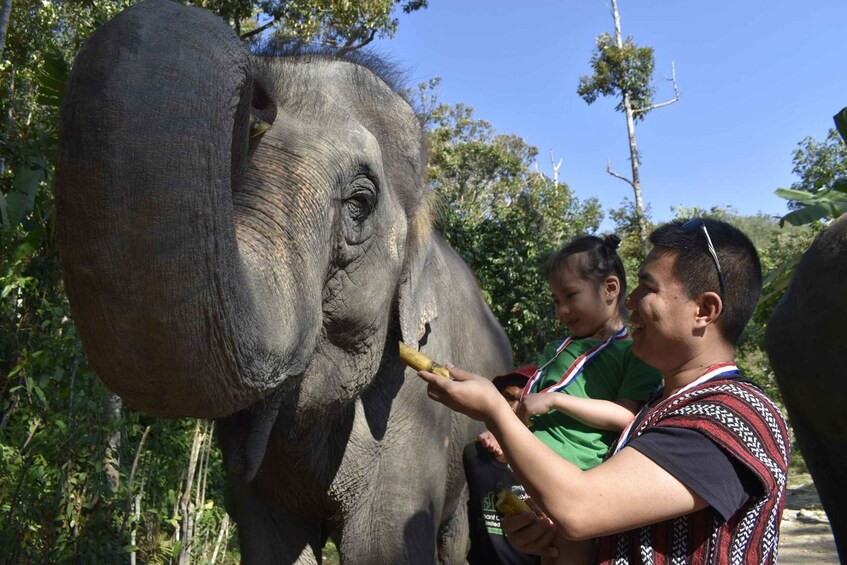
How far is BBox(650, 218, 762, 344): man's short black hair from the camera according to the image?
1.81m

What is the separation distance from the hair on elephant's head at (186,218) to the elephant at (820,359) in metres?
2.29

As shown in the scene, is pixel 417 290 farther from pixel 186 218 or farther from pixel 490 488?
pixel 186 218

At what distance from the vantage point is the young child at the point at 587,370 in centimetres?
230

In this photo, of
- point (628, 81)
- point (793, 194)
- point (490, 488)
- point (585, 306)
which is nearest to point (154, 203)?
point (585, 306)

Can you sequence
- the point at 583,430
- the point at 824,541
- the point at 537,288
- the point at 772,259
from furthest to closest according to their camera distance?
the point at 772,259 < the point at 537,288 < the point at 824,541 < the point at 583,430

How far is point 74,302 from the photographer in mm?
1574

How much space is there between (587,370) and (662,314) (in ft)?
2.59

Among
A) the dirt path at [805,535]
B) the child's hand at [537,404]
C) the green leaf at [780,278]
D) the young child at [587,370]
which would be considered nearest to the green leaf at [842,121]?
the young child at [587,370]

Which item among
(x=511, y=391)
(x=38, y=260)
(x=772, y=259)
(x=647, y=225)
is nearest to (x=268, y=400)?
(x=511, y=391)

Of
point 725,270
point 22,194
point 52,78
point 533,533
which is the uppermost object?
point 52,78

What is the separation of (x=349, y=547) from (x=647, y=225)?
57.5 ft

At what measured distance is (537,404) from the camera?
2.28 m

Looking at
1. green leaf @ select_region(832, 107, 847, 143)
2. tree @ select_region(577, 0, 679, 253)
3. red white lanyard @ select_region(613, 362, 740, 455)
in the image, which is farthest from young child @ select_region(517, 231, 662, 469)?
tree @ select_region(577, 0, 679, 253)

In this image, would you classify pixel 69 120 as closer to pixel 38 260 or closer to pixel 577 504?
pixel 577 504
